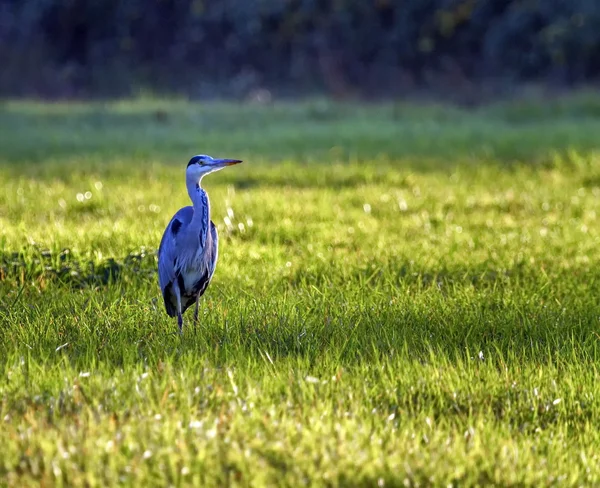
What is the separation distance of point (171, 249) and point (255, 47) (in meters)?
32.7

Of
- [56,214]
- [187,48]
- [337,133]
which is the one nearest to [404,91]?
[187,48]

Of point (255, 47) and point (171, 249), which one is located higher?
point (255, 47)

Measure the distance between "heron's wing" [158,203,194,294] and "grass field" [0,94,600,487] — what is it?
0.28 metres

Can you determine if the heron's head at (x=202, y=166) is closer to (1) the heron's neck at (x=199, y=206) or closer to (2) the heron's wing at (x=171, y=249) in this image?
(1) the heron's neck at (x=199, y=206)

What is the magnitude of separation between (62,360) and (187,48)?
34.7 meters

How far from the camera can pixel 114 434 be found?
3875mm

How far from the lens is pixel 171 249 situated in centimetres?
596

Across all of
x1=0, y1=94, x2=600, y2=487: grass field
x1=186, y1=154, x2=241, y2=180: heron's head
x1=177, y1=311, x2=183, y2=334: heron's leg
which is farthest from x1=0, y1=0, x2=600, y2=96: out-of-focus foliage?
x1=177, y1=311, x2=183, y2=334: heron's leg

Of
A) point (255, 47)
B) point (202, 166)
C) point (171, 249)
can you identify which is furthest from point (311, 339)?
point (255, 47)

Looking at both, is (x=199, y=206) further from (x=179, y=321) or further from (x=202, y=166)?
(x=179, y=321)

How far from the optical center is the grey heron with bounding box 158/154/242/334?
5.88 metres

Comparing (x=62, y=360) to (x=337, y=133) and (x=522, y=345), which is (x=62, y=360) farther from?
(x=337, y=133)

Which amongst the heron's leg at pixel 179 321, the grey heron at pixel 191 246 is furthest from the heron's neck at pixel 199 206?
the heron's leg at pixel 179 321

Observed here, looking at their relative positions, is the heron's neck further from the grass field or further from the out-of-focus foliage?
the out-of-focus foliage
